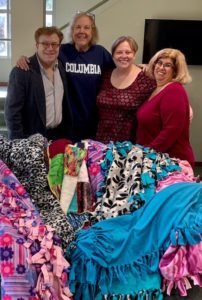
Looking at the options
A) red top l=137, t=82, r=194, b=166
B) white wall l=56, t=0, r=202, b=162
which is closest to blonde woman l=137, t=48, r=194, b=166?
red top l=137, t=82, r=194, b=166

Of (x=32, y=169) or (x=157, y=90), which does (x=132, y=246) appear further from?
(x=157, y=90)

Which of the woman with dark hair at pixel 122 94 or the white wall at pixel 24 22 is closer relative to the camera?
the woman with dark hair at pixel 122 94

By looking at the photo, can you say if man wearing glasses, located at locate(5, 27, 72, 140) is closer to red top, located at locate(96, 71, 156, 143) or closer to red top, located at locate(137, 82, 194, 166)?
red top, located at locate(96, 71, 156, 143)

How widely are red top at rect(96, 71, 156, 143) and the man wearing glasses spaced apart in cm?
28

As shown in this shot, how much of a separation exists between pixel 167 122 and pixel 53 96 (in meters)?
0.78

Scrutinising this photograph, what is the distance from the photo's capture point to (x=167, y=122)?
89.0 inches

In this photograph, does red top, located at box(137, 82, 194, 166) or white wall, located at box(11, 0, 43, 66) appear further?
white wall, located at box(11, 0, 43, 66)

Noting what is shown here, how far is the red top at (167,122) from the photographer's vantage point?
2.24 m

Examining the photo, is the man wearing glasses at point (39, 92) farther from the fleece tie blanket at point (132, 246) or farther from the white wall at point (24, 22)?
the white wall at point (24, 22)

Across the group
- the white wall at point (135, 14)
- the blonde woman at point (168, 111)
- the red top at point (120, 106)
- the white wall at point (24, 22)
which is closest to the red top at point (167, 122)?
the blonde woman at point (168, 111)

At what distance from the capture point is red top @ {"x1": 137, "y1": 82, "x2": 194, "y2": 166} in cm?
224

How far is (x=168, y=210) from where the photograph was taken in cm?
165

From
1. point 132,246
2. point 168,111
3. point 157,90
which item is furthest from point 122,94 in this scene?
point 132,246

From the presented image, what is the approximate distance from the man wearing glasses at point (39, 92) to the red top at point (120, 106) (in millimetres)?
283
